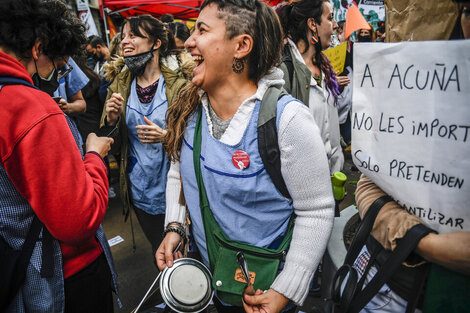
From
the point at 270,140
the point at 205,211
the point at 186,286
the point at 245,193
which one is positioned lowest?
the point at 186,286

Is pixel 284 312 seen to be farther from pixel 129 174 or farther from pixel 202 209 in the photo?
pixel 129 174

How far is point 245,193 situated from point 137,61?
188cm

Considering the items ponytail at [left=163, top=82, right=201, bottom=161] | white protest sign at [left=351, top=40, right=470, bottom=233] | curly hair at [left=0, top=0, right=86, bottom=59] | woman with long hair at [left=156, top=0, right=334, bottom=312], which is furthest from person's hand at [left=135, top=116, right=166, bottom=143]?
white protest sign at [left=351, top=40, right=470, bottom=233]

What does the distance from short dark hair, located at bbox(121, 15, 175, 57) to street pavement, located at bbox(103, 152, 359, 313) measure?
1768 millimetres

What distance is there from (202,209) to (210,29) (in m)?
0.88

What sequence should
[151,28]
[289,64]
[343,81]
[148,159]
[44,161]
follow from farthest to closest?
[343,81]
[151,28]
[148,159]
[289,64]
[44,161]

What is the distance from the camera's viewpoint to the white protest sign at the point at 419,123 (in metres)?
0.81

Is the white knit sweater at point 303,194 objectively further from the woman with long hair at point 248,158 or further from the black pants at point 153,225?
the black pants at point 153,225

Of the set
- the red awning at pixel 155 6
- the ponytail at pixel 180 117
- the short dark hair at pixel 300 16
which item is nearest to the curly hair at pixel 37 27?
the ponytail at pixel 180 117

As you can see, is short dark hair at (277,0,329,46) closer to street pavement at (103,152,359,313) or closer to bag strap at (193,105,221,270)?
bag strap at (193,105,221,270)

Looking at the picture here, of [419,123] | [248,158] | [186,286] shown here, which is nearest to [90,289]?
[186,286]

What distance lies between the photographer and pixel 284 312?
1422mm

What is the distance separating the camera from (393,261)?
934mm

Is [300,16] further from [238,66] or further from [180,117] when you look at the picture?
[180,117]
